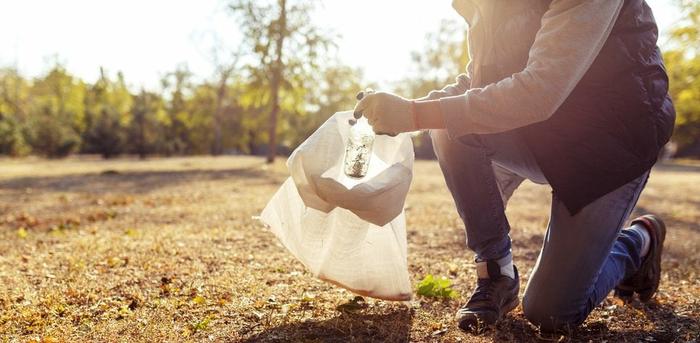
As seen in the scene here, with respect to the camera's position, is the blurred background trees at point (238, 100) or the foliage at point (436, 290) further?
the blurred background trees at point (238, 100)

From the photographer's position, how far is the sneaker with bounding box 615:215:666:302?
252 centimetres

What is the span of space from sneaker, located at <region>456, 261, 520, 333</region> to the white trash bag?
27 cm

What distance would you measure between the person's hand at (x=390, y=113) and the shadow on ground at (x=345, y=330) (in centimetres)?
77

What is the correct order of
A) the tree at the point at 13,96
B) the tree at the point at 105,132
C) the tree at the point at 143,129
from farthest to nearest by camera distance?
the tree at the point at 13,96, the tree at the point at 143,129, the tree at the point at 105,132

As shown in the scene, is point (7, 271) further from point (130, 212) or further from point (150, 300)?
point (130, 212)

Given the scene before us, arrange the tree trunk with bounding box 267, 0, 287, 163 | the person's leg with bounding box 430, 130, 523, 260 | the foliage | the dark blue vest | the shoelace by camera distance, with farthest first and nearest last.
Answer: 1. the tree trunk with bounding box 267, 0, 287, 163
2. the foliage
3. the person's leg with bounding box 430, 130, 523, 260
4. the shoelace
5. the dark blue vest

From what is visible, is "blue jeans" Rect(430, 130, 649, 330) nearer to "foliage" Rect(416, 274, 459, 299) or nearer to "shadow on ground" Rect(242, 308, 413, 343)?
"foliage" Rect(416, 274, 459, 299)

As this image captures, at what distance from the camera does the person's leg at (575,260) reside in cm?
203

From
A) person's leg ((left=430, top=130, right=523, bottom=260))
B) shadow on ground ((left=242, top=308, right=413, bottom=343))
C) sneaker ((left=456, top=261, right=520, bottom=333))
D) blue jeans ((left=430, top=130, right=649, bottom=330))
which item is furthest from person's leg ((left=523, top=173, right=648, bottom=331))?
shadow on ground ((left=242, top=308, right=413, bottom=343))

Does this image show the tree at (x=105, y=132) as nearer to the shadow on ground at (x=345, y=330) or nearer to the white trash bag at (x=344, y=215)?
the white trash bag at (x=344, y=215)

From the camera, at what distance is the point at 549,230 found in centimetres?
217

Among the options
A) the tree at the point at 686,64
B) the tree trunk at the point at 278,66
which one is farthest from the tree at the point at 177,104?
the tree at the point at 686,64

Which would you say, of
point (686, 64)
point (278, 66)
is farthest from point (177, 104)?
point (686, 64)

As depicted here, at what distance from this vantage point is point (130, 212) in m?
6.30
